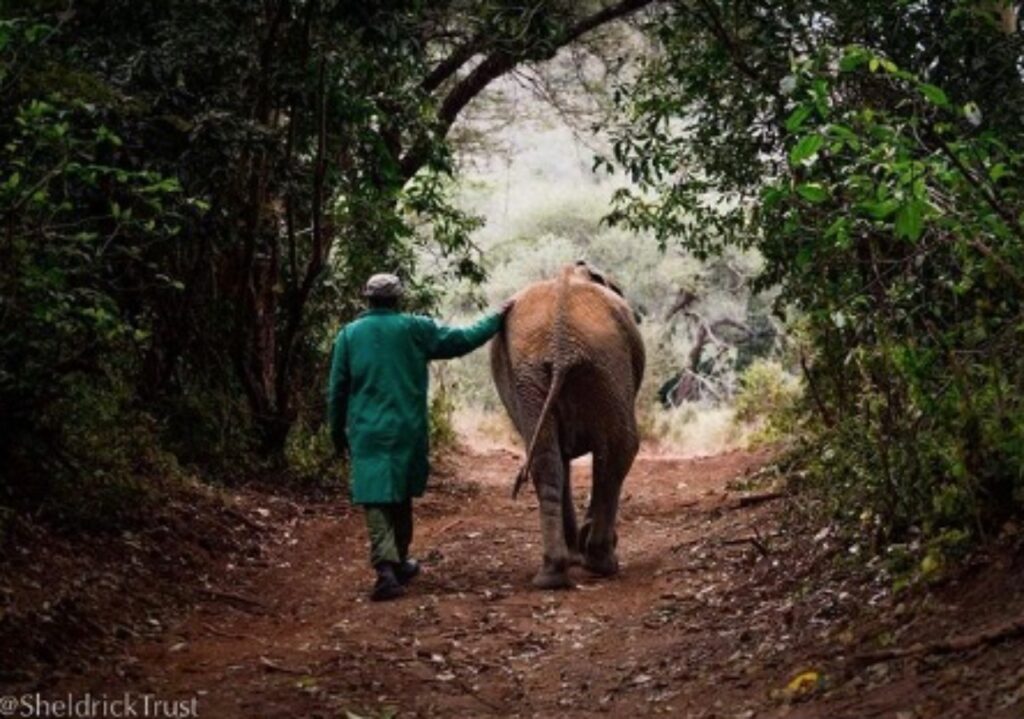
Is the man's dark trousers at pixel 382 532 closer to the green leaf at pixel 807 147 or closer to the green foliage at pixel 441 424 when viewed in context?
the green leaf at pixel 807 147

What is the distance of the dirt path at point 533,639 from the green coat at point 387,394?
67 centimetres

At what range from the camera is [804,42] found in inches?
283

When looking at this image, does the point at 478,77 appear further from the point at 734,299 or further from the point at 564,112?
the point at 734,299

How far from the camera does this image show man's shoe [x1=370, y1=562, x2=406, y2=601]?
6.84 meters

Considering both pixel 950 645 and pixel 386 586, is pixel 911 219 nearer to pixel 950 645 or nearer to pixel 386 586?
pixel 950 645

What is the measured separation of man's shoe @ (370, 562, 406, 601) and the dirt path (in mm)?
121

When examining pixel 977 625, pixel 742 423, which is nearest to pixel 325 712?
pixel 977 625

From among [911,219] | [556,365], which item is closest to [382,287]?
[556,365]

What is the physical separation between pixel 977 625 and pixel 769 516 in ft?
14.5

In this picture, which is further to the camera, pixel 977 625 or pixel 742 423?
pixel 742 423

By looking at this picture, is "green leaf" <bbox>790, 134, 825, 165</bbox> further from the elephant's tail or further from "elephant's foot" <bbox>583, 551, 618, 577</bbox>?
"elephant's foot" <bbox>583, 551, 618, 577</bbox>

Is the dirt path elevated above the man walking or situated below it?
below

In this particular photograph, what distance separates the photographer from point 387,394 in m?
7.16

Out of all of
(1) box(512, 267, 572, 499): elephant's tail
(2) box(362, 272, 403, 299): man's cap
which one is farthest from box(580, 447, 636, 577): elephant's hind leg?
(2) box(362, 272, 403, 299): man's cap
